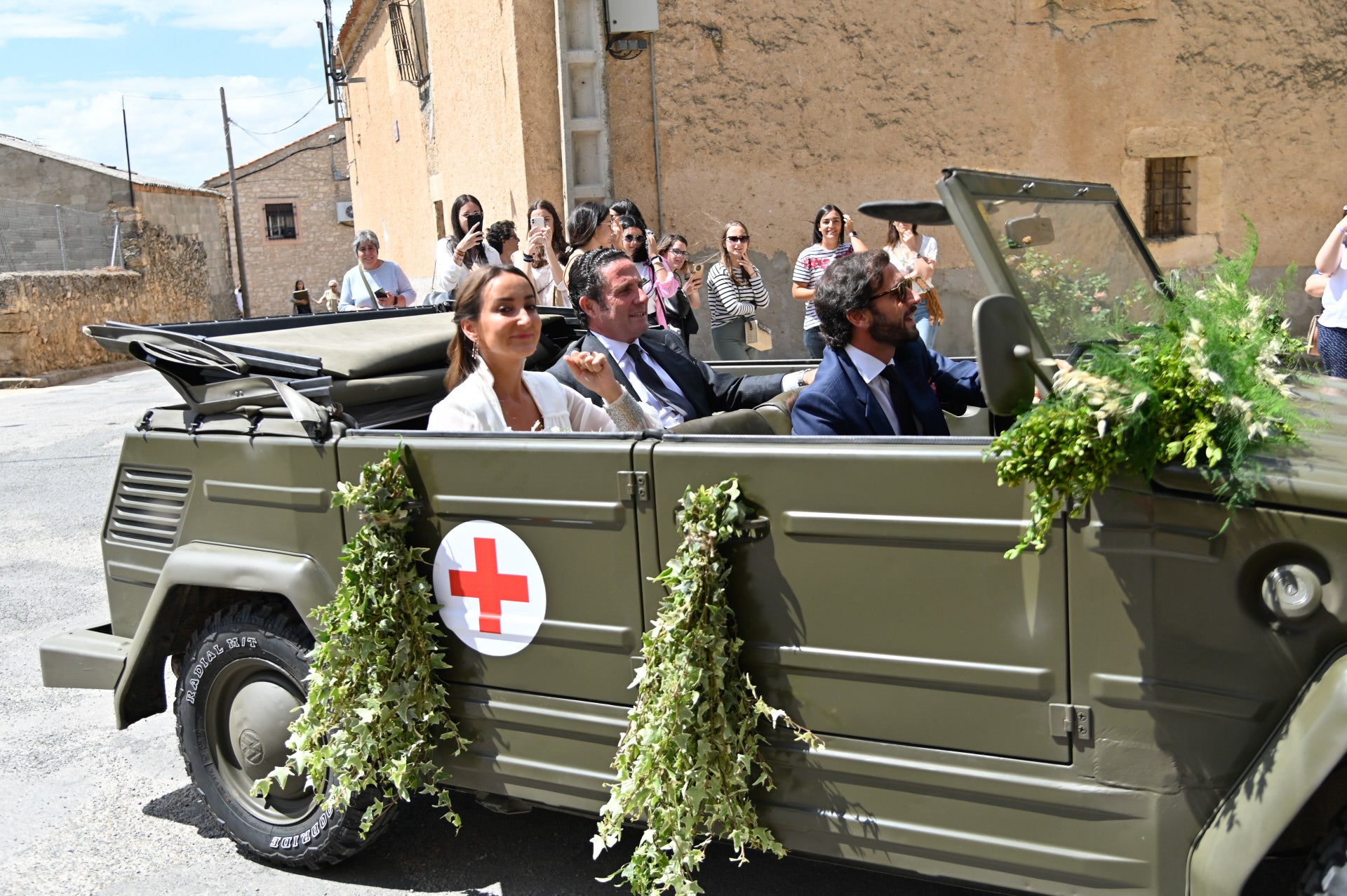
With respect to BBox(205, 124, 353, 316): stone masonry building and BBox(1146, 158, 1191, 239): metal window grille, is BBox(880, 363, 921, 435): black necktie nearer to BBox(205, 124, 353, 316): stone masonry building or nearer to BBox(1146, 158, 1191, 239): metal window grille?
BBox(1146, 158, 1191, 239): metal window grille

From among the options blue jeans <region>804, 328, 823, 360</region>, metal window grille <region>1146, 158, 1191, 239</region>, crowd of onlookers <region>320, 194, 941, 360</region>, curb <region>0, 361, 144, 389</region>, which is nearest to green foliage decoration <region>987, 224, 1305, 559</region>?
crowd of onlookers <region>320, 194, 941, 360</region>

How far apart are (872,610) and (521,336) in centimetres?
158

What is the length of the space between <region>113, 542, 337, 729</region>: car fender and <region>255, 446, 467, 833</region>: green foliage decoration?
16cm

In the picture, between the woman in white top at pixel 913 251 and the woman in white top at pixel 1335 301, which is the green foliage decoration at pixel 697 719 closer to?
the woman in white top at pixel 913 251

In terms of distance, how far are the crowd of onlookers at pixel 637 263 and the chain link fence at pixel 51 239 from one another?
19567 millimetres

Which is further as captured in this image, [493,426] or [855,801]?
[493,426]

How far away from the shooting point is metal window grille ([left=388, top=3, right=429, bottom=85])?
17.3 meters

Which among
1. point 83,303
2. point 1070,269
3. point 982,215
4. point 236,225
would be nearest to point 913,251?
point 1070,269

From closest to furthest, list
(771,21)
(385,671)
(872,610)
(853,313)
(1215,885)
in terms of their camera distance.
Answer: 1. (1215,885)
2. (872,610)
3. (385,671)
4. (853,313)
5. (771,21)

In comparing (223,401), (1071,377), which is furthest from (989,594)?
(223,401)

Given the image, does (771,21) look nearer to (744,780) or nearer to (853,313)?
(853,313)

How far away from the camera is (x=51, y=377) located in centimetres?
1966

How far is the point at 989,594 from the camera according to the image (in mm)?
2453

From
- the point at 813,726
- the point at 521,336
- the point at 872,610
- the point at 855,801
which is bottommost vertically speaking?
the point at 855,801
